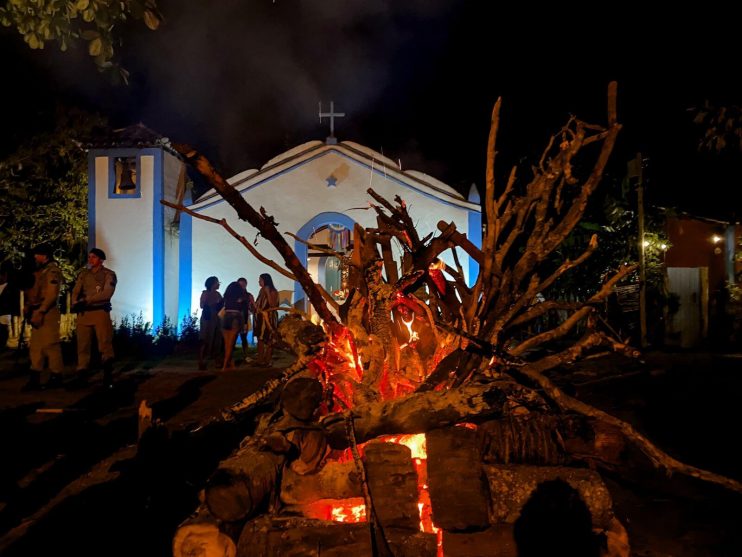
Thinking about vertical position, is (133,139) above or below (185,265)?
above

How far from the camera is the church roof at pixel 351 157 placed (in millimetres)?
14461

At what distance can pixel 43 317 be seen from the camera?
784cm

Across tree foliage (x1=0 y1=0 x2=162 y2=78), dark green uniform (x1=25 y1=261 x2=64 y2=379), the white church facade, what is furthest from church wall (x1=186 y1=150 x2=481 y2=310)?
tree foliage (x1=0 y1=0 x2=162 y2=78)

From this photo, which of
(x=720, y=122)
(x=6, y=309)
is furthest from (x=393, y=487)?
(x=6, y=309)

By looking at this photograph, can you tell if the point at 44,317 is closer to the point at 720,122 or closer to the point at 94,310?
the point at 94,310

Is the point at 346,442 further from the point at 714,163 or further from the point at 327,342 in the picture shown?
the point at 714,163

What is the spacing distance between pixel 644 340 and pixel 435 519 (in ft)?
35.2

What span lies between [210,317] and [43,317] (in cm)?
336

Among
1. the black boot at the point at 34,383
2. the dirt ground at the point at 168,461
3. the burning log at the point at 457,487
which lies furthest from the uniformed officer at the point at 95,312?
the burning log at the point at 457,487

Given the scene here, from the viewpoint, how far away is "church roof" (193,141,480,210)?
47.4 ft

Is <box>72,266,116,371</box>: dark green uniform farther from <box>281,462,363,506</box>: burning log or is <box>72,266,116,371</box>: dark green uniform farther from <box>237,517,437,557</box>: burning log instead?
<box>237,517,437,557</box>: burning log

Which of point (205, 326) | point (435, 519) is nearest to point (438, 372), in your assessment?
point (435, 519)

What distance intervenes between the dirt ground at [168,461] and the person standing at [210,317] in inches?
79.7

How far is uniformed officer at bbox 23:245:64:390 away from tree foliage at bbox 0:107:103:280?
1067 centimetres
